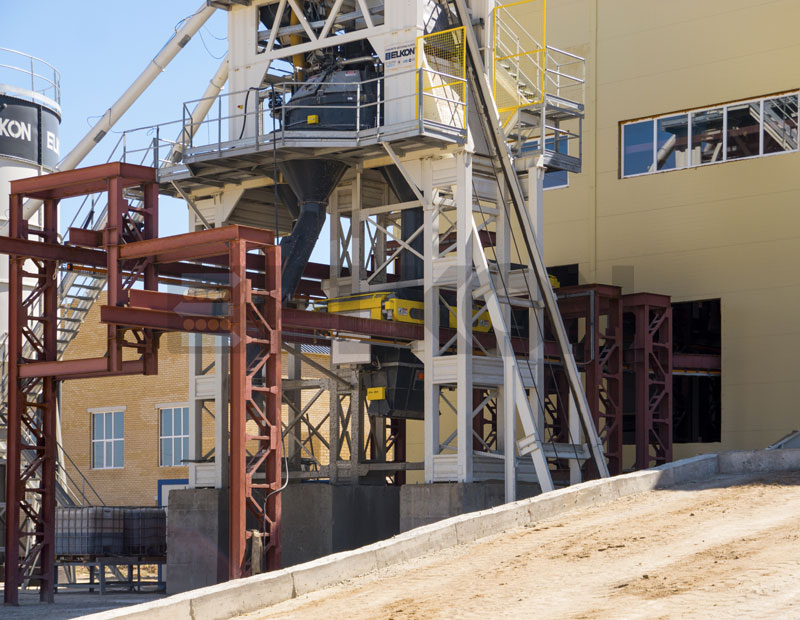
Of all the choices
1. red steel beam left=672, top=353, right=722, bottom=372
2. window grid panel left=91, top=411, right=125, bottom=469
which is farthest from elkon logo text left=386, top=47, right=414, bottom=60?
window grid panel left=91, top=411, right=125, bottom=469

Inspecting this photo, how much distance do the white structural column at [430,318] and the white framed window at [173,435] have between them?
22392 mm

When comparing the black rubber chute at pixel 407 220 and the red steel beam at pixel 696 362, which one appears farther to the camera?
the red steel beam at pixel 696 362

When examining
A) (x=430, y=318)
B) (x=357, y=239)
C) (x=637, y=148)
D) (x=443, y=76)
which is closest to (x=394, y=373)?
(x=430, y=318)

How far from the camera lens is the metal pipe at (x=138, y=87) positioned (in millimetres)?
30109

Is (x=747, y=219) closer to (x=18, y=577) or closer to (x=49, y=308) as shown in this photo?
(x=49, y=308)

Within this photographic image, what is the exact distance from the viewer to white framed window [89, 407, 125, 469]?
159 ft

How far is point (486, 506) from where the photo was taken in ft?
81.1

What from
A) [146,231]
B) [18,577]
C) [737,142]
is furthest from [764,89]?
[18,577]

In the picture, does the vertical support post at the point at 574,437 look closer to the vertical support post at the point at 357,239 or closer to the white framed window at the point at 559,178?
the vertical support post at the point at 357,239

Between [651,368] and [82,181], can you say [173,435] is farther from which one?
[82,181]

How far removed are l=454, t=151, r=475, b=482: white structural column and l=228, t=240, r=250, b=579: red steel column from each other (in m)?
4.89

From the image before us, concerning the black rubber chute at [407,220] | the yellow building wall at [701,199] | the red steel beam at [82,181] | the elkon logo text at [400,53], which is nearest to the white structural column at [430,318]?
the black rubber chute at [407,220]

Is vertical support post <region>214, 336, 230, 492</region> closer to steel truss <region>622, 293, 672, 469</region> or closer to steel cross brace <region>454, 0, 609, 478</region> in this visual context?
steel cross brace <region>454, 0, 609, 478</region>

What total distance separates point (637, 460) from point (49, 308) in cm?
1346
